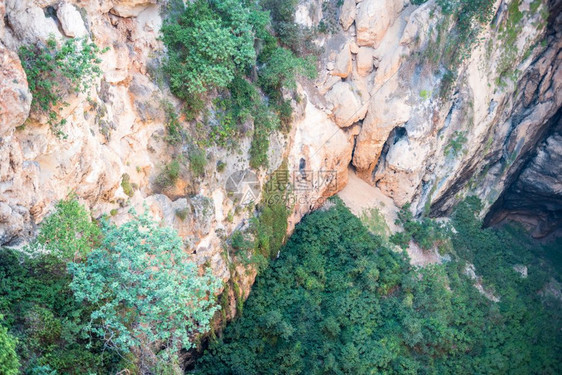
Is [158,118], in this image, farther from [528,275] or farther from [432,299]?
[528,275]

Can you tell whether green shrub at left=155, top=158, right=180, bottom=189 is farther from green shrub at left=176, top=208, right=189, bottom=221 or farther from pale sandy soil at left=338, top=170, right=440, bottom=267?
pale sandy soil at left=338, top=170, right=440, bottom=267

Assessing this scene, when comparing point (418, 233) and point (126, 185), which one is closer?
point (126, 185)

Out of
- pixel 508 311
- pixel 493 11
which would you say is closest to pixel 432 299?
pixel 508 311

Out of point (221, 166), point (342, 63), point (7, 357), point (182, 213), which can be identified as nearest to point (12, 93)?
point (7, 357)

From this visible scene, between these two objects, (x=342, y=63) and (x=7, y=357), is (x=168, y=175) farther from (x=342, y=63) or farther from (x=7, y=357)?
(x=342, y=63)

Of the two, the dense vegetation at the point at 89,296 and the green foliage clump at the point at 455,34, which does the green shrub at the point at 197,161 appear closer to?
the dense vegetation at the point at 89,296

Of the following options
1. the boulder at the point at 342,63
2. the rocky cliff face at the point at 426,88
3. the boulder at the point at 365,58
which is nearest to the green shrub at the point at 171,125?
the rocky cliff face at the point at 426,88
